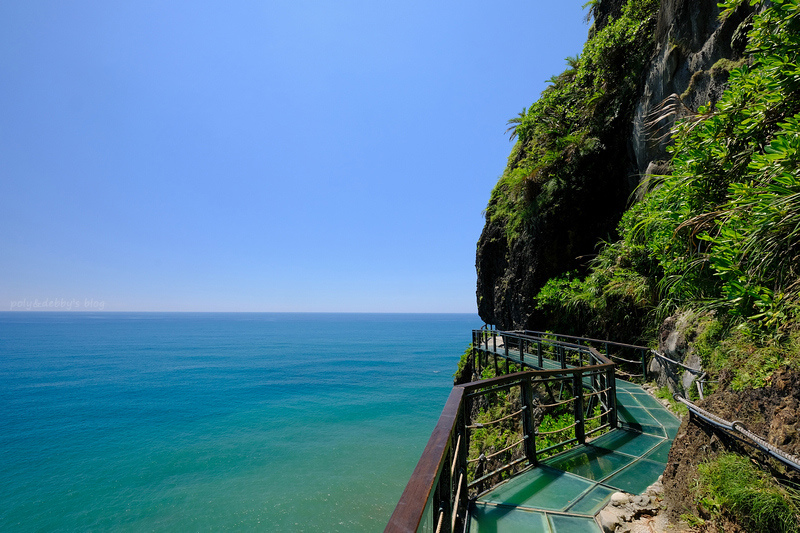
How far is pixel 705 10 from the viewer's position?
8906 mm

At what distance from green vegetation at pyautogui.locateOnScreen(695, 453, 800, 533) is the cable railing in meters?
1.54

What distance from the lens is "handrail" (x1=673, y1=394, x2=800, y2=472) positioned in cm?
194

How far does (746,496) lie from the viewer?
2199mm

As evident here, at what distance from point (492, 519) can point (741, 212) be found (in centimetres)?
458

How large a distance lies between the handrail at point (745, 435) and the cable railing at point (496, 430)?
1.46 metres

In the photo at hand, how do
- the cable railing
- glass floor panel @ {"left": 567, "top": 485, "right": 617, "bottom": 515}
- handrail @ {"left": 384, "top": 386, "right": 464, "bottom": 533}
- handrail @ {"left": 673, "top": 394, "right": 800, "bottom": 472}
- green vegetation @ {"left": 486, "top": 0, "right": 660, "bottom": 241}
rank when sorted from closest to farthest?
handrail @ {"left": 384, "top": 386, "right": 464, "bottom": 533}
the cable railing
handrail @ {"left": 673, "top": 394, "right": 800, "bottom": 472}
glass floor panel @ {"left": 567, "top": 485, "right": 617, "bottom": 515}
green vegetation @ {"left": 486, "top": 0, "right": 660, "bottom": 241}

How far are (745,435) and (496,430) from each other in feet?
27.1

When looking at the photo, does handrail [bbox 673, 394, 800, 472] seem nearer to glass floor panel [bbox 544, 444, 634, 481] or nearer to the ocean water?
glass floor panel [bbox 544, 444, 634, 481]

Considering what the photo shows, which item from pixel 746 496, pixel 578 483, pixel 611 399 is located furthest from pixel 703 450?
pixel 611 399

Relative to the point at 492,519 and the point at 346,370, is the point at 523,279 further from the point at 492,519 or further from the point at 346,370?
the point at 346,370

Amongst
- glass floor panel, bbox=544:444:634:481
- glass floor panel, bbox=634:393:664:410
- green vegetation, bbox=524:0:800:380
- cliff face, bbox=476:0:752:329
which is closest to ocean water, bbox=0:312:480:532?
glass floor panel, bbox=634:393:664:410

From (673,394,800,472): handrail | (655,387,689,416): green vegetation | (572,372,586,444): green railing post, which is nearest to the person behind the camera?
(673,394,800,472): handrail

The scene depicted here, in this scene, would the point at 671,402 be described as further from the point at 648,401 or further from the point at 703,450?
the point at 703,450

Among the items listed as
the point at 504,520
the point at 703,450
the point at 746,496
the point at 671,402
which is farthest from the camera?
the point at 671,402
